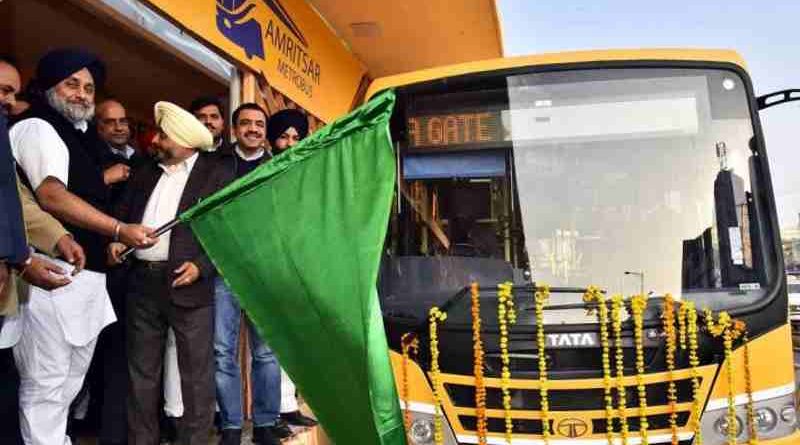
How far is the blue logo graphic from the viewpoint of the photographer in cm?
561

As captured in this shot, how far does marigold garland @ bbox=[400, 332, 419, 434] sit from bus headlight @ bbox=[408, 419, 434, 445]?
0.08ft

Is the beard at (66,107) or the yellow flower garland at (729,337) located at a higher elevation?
the beard at (66,107)

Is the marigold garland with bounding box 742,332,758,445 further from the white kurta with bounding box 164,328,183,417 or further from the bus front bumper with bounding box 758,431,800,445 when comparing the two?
the white kurta with bounding box 164,328,183,417

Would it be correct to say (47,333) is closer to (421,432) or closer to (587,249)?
(421,432)

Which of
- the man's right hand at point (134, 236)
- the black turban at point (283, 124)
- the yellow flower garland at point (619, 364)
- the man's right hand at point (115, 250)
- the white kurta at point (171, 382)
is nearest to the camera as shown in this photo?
the yellow flower garland at point (619, 364)

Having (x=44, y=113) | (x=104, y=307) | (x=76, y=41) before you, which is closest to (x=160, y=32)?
(x=76, y=41)

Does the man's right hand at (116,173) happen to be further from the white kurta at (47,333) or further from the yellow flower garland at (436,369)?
the yellow flower garland at (436,369)

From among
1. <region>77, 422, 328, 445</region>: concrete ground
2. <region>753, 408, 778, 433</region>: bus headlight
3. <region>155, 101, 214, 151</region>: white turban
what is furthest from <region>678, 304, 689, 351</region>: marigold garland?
<region>155, 101, 214, 151</region>: white turban

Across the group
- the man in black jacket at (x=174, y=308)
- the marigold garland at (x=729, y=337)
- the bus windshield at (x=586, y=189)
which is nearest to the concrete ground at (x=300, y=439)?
the man in black jacket at (x=174, y=308)

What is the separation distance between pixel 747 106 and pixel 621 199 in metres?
0.71

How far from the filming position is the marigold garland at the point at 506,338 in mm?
2631

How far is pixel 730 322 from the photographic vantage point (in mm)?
2639

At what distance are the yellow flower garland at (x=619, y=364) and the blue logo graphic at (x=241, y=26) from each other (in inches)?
162

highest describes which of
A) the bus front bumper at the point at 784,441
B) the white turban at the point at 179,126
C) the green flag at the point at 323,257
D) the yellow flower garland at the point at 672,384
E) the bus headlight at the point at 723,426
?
the white turban at the point at 179,126
